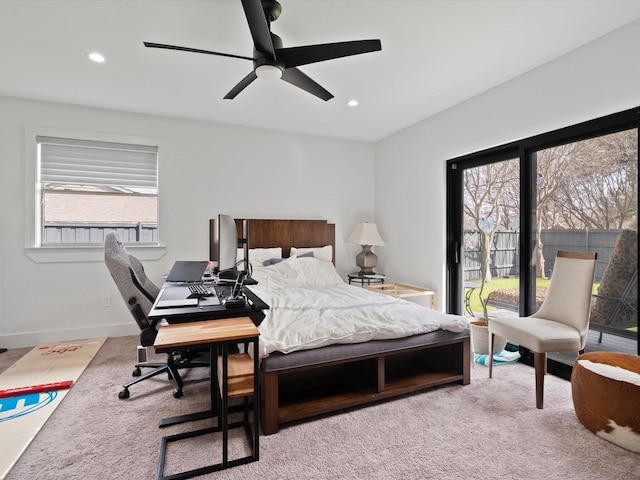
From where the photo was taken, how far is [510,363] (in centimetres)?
Result: 310

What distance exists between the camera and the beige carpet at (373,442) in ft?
5.51

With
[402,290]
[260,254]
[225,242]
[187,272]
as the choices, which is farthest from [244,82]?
[402,290]

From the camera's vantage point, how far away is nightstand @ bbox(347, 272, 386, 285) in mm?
4625

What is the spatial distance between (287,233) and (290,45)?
8.24 ft

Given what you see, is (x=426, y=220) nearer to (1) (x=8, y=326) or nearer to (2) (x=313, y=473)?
(2) (x=313, y=473)

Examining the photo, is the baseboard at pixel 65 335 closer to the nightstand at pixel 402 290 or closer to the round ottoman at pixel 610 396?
the nightstand at pixel 402 290

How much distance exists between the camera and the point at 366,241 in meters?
4.64

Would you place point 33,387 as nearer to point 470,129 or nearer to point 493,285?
point 493,285

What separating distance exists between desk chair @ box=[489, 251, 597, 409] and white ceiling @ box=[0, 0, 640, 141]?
169cm

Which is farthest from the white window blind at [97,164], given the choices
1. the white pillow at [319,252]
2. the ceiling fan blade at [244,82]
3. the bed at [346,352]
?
the bed at [346,352]

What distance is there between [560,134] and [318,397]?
9.24 ft

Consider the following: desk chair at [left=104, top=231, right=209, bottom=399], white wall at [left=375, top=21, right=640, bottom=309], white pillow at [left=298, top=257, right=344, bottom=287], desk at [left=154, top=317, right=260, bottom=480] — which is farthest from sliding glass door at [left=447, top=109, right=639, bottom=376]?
desk chair at [left=104, top=231, right=209, bottom=399]

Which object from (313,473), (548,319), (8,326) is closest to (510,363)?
(548,319)

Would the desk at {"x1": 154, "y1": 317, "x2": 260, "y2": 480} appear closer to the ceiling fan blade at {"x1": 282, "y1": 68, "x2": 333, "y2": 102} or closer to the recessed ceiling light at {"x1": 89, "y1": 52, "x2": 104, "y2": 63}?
the ceiling fan blade at {"x1": 282, "y1": 68, "x2": 333, "y2": 102}
